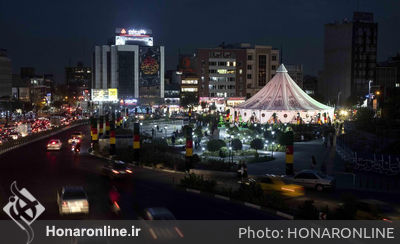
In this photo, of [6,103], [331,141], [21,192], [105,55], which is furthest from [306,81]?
[21,192]

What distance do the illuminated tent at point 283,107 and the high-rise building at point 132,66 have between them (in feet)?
243

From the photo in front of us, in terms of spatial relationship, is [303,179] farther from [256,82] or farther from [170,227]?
[256,82]

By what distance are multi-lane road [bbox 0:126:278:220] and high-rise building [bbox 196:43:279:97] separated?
2963 inches

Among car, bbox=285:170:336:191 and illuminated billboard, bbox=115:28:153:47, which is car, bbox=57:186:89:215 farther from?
illuminated billboard, bbox=115:28:153:47

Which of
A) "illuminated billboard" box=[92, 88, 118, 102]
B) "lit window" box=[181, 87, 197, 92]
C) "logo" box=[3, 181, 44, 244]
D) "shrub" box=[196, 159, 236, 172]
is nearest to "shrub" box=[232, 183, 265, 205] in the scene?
"logo" box=[3, 181, 44, 244]

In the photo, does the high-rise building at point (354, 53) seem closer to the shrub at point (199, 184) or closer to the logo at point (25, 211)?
the shrub at point (199, 184)

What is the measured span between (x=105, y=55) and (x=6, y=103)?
87.6 feet

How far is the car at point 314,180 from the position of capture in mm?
21078

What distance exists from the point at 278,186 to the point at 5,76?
5051 inches

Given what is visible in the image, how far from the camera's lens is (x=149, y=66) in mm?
119750

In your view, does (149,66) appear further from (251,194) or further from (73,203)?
(73,203)

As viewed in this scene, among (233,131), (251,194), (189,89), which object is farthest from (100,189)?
(189,89)

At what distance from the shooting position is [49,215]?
16.5 meters

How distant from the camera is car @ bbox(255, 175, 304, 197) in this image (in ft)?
67.9
